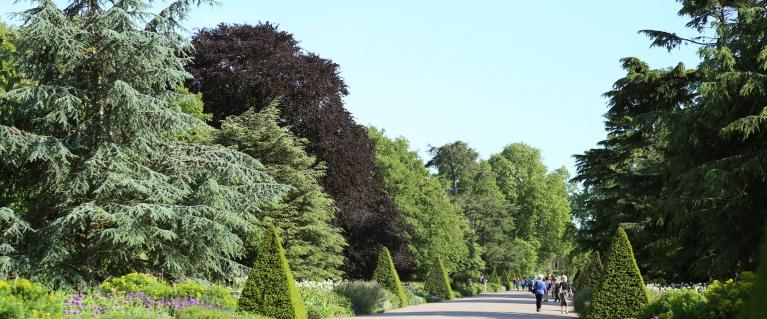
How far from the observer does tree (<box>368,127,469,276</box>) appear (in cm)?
4534

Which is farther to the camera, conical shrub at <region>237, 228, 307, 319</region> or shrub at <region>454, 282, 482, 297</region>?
shrub at <region>454, 282, 482, 297</region>

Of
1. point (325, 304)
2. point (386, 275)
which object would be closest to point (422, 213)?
point (386, 275)

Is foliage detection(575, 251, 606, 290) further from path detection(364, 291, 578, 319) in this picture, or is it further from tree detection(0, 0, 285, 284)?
tree detection(0, 0, 285, 284)

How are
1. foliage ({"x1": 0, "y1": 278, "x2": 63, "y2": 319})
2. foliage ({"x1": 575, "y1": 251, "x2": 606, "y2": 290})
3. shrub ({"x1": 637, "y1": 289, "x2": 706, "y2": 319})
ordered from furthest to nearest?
foliage ({"x1": 575, "y1": 251, "x2": 606, "y2": 290}), shrub ({"x1": 637, "y1": 289, "x2": 706, "y2": 319}), foliage ({"x1": 0, "y1": 278, "x2": 63, "y2": 319})

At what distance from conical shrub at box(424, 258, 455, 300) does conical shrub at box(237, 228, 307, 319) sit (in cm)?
2457

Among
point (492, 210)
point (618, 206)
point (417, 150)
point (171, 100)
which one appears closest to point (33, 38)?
point (171, 100)

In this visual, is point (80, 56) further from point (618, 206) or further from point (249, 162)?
point (618, 206)

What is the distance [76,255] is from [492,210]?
53.3 meters

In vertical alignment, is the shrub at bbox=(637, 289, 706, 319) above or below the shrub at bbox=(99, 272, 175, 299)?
above

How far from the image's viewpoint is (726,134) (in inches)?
716

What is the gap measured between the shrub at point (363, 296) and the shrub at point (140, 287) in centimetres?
934

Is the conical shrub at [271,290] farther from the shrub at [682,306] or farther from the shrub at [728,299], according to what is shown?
the shrub at [728,299]

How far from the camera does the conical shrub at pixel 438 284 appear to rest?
132 feet

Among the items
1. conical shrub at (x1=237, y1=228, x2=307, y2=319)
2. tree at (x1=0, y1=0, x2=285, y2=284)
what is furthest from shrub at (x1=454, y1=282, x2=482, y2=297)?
conical shrub at (x1=237, y1=228, x2=307, y2=319)
